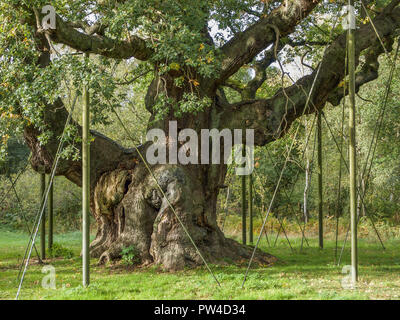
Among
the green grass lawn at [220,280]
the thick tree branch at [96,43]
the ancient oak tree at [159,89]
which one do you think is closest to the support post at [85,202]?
the green grass lawn at [220,280]

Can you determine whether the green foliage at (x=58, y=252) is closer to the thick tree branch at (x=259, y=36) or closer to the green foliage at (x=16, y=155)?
the thick tree branch at (x=259, y=36)

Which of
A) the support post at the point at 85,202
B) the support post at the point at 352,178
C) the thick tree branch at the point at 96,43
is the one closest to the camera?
the support post at the point at 85,202

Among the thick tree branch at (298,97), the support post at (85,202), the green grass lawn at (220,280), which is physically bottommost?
the green grass lawn at (220,280)

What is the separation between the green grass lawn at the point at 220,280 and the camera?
612 cm

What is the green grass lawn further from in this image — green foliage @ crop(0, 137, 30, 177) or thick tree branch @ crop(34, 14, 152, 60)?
green foliage @ crop(0, 137, 30, 177)

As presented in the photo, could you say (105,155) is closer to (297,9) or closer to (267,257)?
(267,257)

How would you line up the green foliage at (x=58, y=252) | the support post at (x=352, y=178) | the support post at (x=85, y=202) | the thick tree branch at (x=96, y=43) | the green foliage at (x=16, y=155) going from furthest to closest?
the green foliage at (x=16, y=155) → the green foliage at (x=58, y=252) → the thick tree branch at (x=96, y=43) → the support post at (x=352, y=178) → the support post at (x=85, y=202)

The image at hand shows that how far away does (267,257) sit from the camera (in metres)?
9.96

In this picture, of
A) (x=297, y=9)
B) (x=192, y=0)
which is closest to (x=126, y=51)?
(x=192, y=0)

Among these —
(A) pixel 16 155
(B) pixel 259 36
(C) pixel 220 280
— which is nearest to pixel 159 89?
(B) pixel 259 36

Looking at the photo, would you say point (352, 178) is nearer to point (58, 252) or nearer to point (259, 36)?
point (259, 36)

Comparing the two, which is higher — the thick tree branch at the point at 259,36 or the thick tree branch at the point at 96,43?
the thick tree branch at the point at 259,36

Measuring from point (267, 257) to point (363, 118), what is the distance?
917cm

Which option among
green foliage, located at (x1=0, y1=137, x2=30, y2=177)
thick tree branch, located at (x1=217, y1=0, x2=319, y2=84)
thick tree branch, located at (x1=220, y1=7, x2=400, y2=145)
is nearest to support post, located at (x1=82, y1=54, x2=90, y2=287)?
thick tree branch, located at (x1=217, y1=0, x2=319, y2=84)
